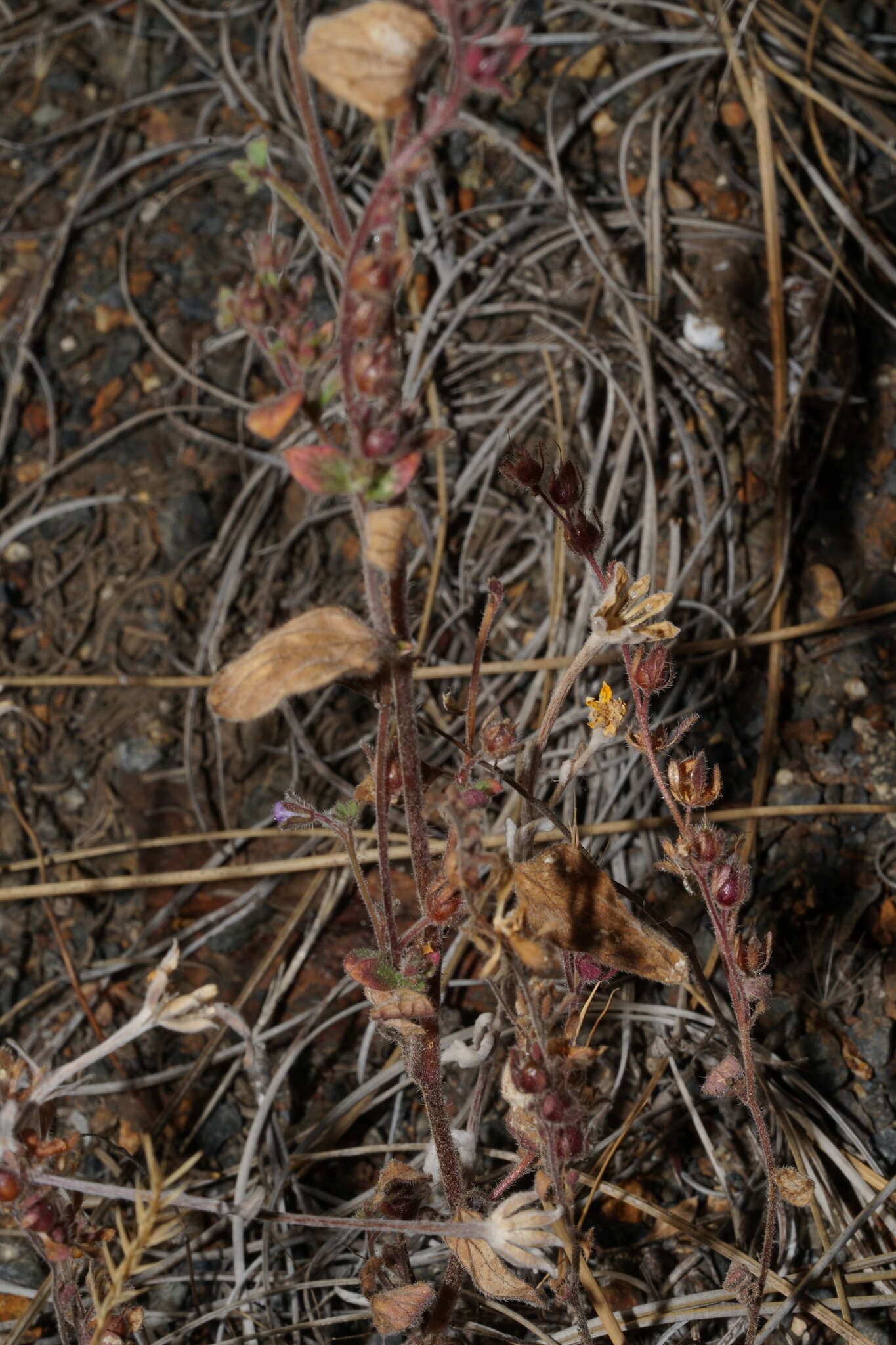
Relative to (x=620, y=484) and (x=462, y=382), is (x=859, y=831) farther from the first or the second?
(x=462, y=382)

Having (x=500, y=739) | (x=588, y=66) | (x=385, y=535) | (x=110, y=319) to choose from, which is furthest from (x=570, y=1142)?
(x=588, y=66)

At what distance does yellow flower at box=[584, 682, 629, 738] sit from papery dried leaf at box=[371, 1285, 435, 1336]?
29.1 inches

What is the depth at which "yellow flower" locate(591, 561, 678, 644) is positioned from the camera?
128 cm

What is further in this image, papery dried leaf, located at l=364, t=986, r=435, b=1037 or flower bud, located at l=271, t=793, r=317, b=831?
flower bud, located at l=271, t=793, r=317, b=831

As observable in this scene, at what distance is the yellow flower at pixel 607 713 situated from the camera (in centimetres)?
140

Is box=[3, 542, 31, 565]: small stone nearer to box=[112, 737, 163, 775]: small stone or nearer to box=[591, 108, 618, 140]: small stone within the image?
box=[112, 737, 163, 775]: small stone

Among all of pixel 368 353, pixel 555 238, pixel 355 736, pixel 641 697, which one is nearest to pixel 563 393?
pixel 555 238

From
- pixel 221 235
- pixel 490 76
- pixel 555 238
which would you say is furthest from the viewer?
pixel 221 235

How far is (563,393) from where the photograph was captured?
8.83 ft

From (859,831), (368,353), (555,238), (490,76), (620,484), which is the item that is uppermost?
(490,76)

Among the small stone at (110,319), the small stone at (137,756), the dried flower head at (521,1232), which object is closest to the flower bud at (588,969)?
the dried flower head at (521,1232)

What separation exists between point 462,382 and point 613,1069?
1702 mm

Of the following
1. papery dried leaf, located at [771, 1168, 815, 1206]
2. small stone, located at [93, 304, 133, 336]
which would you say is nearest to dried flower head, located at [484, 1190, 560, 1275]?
papery dried leaf, located at [771, 1168, 815, 1206]

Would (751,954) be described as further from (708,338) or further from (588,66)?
(588,66)
